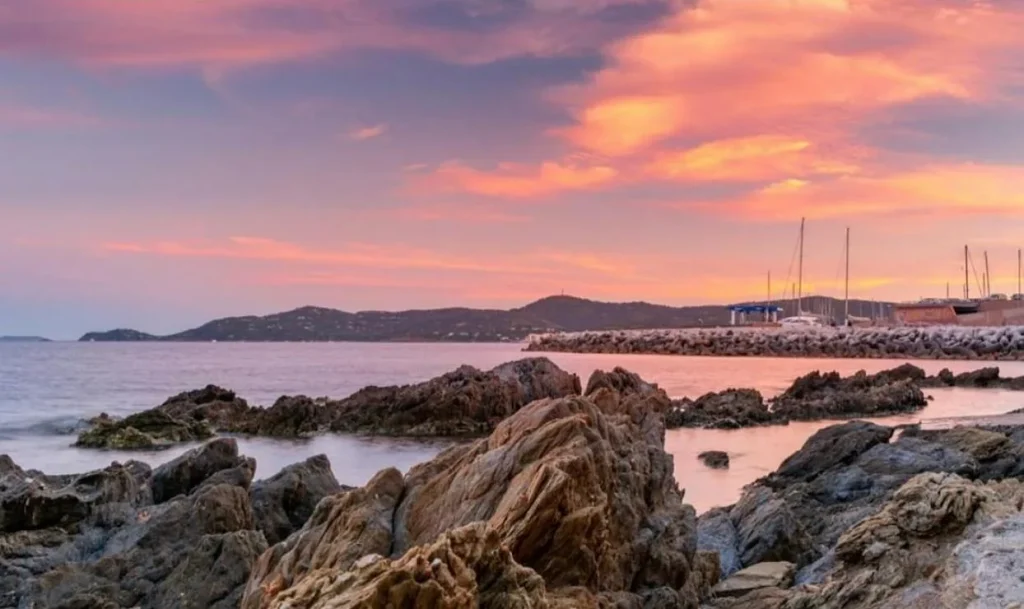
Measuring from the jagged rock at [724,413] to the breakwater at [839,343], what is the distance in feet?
121

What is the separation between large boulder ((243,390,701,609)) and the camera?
179 inches

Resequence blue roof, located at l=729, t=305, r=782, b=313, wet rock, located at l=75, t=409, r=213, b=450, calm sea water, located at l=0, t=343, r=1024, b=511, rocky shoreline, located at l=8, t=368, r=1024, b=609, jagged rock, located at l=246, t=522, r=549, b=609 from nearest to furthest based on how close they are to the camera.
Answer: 1. jagged rock, located at l=246, t=522, r=549, b=609
2. rocky shoreline, located at l=8, t=368, r=1024, b=609
3. calm sea water, located at l=0, t=343, r=1024, b=511
4. wet rock, located at l=75, t=409, r=213, b=450
5. blue roof, located at l=729, t=305, r=782, b=313

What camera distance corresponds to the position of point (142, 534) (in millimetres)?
A: 8414

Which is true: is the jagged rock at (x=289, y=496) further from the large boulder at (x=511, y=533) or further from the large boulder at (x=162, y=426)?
the large boulder at (x=162, y=426)

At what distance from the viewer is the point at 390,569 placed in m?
4.31

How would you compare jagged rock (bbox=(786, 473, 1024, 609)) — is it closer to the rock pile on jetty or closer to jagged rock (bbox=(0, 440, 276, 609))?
jagged rock (bbox=(0, 440, 276, 609))

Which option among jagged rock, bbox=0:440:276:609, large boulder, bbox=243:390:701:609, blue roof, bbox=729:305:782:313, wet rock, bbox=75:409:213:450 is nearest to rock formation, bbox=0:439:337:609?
jagged rock, bbox=0:440:276:609

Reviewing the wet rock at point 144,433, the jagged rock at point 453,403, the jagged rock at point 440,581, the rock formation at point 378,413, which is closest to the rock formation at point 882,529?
the jagged rock at point 440,581

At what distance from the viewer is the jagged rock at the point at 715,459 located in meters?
17.4

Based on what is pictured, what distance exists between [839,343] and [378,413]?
50.5 m

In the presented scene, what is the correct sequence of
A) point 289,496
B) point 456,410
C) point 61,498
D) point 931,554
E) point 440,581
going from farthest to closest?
point 456,410 < point 289,496 < point 61,498 < point 931,554 < point 440,581

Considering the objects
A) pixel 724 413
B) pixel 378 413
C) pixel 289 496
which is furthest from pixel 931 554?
pixel 378 413

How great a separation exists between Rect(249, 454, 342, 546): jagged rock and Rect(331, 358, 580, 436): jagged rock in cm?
1430

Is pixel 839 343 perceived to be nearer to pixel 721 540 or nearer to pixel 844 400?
pixel 844 400
